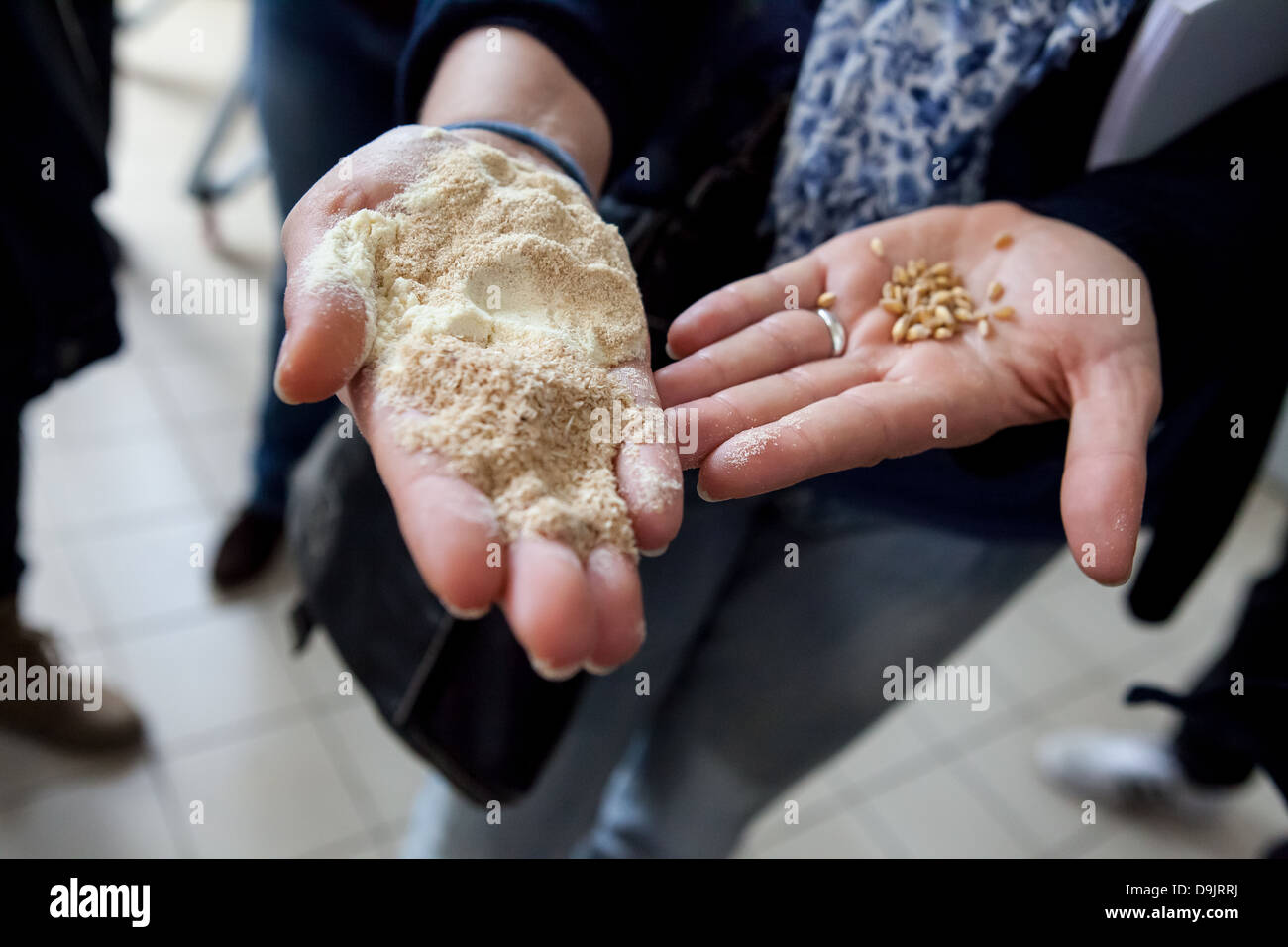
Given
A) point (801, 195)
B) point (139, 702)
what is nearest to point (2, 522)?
point (139, 702)

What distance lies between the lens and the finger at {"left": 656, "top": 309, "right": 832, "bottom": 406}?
2.23 feet

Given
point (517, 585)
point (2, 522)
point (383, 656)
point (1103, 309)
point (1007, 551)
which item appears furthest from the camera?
point (2, 522)

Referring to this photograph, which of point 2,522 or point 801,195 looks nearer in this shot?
point 801,195

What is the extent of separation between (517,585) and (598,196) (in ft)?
1.48

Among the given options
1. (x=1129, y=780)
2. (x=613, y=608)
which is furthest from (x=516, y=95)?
(x=1129, y=780)

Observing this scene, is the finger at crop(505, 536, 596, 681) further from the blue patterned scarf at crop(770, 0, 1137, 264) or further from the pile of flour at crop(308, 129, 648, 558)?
the blue patterned scarf at crop(770, 0, 1137, 264)

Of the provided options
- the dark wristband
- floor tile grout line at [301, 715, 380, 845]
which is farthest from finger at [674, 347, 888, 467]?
floor tile grout line at [301, 715, 380, 845]

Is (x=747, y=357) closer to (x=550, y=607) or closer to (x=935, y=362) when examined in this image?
(x=935, y=362)

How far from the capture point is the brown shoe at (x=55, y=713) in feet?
4.58

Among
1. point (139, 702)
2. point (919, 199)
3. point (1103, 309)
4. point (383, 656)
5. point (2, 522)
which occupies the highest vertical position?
point (919, 199)

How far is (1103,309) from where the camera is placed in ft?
2.43

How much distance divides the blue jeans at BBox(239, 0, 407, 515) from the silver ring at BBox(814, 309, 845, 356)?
0.70 metres

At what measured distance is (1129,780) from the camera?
1.79 metres

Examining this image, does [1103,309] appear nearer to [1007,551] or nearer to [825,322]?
[825,322]
